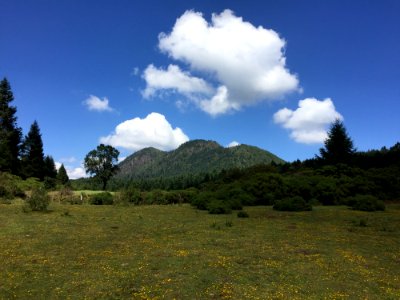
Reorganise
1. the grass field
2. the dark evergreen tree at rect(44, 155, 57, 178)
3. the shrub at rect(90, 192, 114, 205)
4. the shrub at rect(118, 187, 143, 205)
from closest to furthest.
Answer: the grass field → the shrub at rect(118, 187, 143, 205) → the shrub at rect(90, 192, 114, 205) → the dark evergreen tree at rect(44, 155, 57, 178)

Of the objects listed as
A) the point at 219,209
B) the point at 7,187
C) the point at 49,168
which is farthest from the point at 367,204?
the point at 49,168

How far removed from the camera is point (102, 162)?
10562 centimetres

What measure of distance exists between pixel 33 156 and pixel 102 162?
68.1 ft

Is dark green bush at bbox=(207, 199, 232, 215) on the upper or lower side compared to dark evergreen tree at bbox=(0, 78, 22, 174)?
lower

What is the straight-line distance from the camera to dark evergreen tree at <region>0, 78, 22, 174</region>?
70838 mm

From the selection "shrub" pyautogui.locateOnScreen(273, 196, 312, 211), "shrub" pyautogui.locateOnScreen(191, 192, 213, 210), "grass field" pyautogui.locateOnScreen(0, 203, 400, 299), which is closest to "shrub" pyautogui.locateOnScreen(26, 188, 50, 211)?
"grass field" pyautogui.locateOnScreen(0, 203, 400, 299)

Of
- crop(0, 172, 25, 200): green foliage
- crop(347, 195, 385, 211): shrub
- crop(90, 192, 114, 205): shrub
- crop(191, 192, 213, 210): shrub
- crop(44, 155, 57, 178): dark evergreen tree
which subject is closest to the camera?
crop(347, 195, 385, 211): shrub

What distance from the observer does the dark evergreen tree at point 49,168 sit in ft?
304

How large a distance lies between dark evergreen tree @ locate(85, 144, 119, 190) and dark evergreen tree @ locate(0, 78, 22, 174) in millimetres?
21225

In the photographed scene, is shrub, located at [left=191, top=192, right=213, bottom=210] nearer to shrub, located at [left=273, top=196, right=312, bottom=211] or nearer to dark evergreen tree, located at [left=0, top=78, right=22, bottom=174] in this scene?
shrub, located at [left=273, top=196, right=312, bottom=211]

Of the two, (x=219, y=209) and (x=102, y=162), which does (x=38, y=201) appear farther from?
(x=102, y=162)

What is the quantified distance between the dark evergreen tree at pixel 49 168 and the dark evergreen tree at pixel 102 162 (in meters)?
9.44

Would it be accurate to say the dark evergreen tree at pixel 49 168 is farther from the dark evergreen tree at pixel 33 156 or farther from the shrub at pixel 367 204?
the shrub at pixel 367 204

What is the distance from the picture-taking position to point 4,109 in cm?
7656
